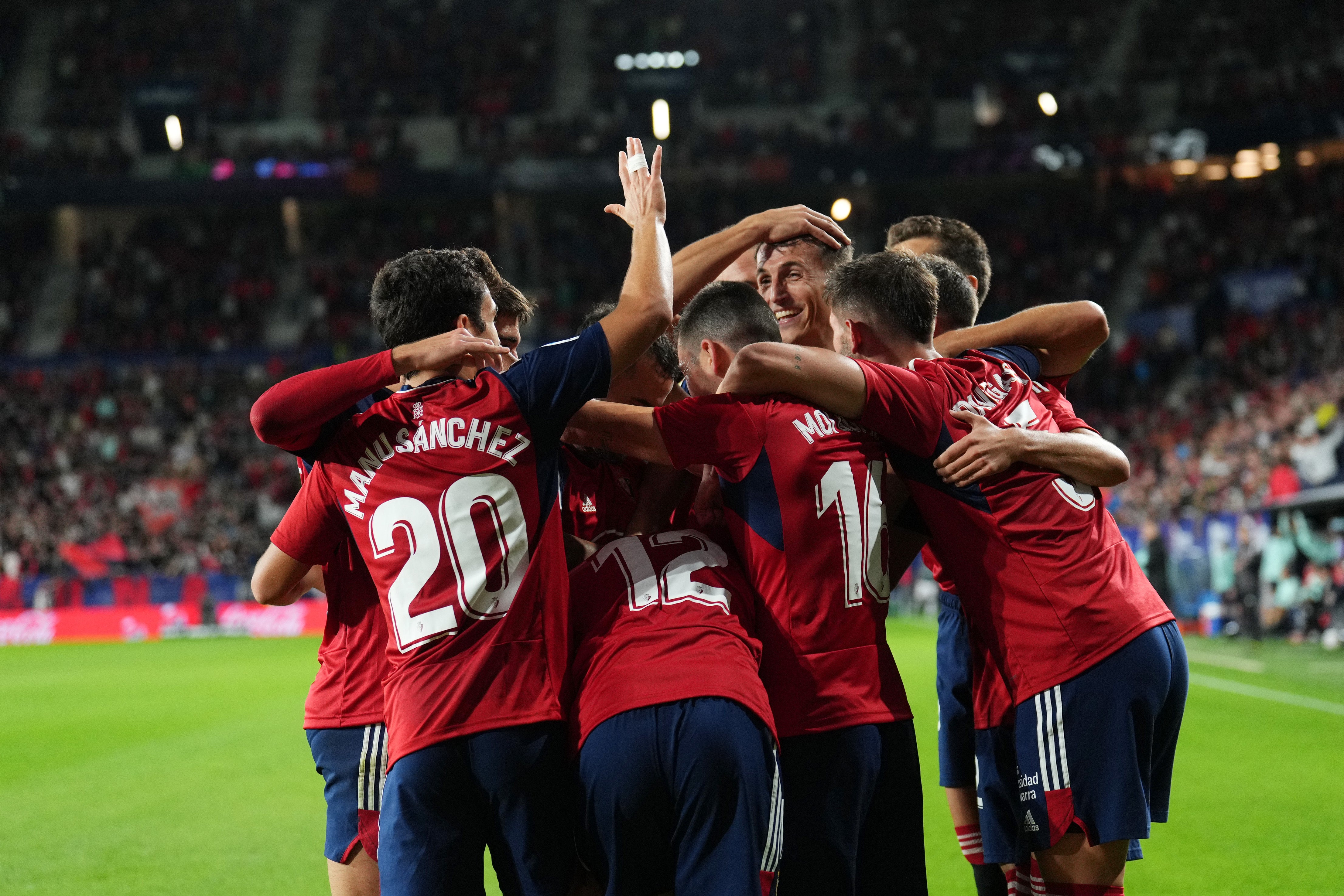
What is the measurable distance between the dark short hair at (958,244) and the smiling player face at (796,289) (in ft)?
1.23

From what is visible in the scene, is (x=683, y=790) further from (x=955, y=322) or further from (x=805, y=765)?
(x=955, y=322)

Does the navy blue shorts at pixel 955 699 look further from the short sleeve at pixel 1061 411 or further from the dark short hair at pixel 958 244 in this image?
the dark short hair at pixel 958 244

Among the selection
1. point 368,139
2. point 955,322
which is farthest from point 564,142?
point 955,322

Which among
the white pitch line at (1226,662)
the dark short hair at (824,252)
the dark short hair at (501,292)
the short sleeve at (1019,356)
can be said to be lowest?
the white pitch line at (1226,662)

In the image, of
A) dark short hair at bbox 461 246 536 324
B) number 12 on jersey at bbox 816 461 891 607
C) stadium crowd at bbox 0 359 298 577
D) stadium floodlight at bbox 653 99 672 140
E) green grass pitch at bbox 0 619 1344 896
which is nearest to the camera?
number 12 on jersey at bbox 816 461 891 607

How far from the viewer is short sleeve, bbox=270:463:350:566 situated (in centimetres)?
338

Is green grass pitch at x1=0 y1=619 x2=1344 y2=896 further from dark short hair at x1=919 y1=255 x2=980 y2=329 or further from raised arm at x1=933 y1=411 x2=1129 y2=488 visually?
dark short hair at x1=919 y1=255 x2=980 y2=329

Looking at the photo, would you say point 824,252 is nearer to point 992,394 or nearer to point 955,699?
point 992,394

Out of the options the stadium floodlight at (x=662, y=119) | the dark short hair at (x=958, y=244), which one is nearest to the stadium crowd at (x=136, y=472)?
the stadium floodlight at (x=662, y=119)

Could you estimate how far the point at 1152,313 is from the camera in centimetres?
3045

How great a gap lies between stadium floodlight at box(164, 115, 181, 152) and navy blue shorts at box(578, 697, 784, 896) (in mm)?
36416

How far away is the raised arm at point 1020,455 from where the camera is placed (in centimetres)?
340

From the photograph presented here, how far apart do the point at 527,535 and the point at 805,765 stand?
3.19ft

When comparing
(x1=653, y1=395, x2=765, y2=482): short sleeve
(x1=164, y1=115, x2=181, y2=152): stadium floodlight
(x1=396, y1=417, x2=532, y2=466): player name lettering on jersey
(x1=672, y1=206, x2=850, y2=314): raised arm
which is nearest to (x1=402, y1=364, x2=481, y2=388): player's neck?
(x1=396, y1=417, x2=532, y2=466): player name lettering on jersey
